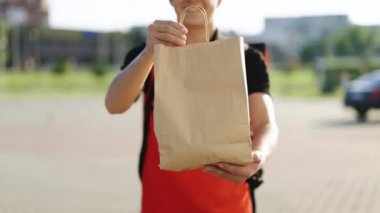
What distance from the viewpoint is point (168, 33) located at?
65.7 inches

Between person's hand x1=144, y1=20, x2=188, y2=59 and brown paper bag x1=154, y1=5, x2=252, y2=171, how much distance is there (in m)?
0.02

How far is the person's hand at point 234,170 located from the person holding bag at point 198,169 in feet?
0.04

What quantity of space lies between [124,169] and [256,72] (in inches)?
279

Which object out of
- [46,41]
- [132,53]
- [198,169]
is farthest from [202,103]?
[46,41]

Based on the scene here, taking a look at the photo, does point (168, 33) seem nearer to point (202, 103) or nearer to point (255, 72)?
point (202, 103)

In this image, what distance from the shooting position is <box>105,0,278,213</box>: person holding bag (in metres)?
1.81

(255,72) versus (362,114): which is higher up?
(255,72)

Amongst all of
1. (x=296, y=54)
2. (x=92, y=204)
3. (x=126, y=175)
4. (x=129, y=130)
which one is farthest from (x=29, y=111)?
(x=296, y=54)

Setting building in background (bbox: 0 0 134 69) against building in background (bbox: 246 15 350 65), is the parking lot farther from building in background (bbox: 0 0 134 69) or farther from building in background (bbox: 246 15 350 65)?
building in background (bbox: 0 0 134 69)

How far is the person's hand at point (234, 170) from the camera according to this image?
168cm

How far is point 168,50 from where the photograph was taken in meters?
1.67

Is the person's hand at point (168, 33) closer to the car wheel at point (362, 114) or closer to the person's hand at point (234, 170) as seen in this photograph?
the person's hand at point (234, 170)

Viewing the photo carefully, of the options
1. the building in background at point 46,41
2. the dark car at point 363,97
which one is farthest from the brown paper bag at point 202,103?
the building in background at point 46,41

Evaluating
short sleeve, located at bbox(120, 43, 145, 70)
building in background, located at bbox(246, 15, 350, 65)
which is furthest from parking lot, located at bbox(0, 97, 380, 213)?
building in background, located at bbox(246, 15, 350, 65)
